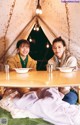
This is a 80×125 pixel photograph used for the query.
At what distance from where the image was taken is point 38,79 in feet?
7.93

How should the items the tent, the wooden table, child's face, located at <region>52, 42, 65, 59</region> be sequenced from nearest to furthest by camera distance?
the wooden table
child's face, located at <region>52, 42, 65, 59</region>
the tent

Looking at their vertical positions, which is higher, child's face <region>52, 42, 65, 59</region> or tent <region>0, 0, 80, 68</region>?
tent <region>0, 0, 80, 68</region>

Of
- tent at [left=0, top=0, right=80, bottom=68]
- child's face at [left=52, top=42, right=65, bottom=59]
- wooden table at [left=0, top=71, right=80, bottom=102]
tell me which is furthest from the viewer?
tent at [left=0, top=0, right=80, bottom=68]

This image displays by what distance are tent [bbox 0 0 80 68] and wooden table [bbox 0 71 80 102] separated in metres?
0.97

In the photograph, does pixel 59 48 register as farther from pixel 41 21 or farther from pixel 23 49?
pixel 41 21

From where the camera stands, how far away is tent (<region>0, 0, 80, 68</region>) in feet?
11.2

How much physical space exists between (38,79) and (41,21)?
145 centimetres

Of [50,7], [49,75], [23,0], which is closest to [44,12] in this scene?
[50,7]

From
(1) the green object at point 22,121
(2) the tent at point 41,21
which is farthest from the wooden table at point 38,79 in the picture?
(2) the tent at point 41,21

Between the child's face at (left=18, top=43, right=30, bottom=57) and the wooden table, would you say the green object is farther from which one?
the child's face at (left=18, top=43, right=30, bottom=57)

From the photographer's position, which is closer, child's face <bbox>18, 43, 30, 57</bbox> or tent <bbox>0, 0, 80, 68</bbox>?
child's face <bbox>18, 43, 30, 57</bbox>

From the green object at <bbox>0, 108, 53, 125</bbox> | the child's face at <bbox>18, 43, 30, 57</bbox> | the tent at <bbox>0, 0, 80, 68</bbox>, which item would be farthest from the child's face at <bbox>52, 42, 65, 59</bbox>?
the green object at <bbox>0, 108, 53, 125</bbox>

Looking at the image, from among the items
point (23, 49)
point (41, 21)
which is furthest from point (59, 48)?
point (41, 21)

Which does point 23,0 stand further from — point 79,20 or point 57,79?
point 57,79
